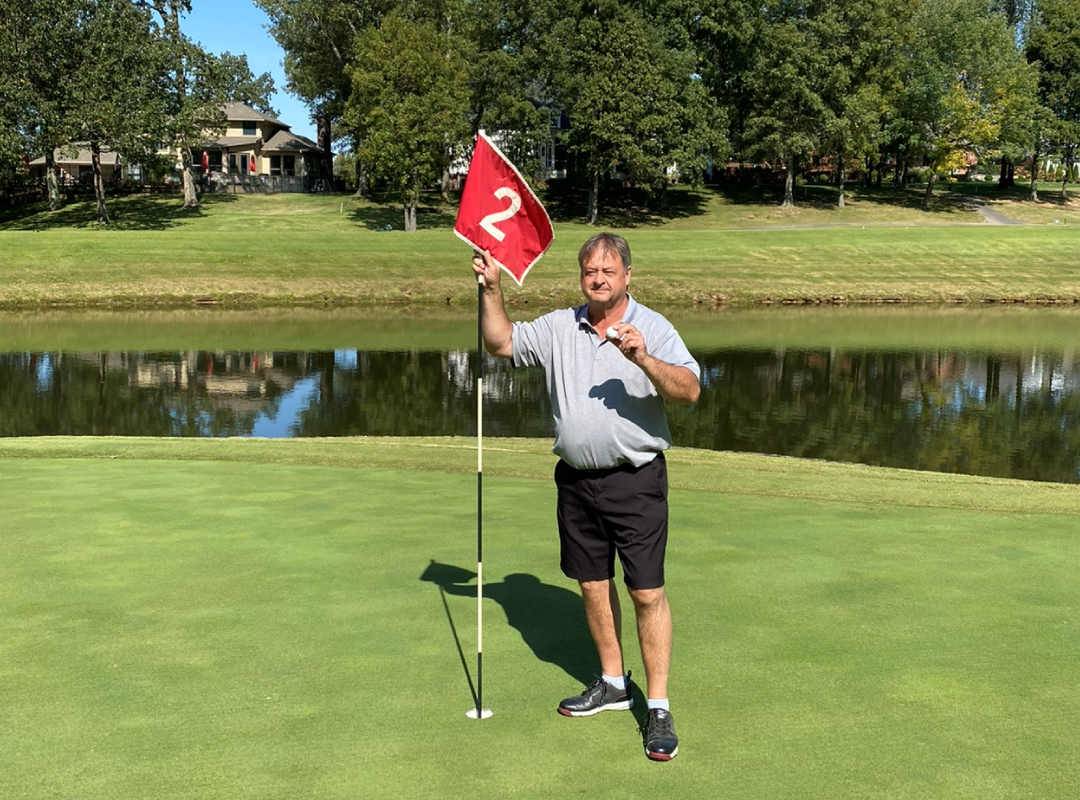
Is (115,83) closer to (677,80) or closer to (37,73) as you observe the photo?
(37,73)

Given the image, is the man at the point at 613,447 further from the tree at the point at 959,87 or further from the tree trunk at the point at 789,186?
the tree at the point at 959,87

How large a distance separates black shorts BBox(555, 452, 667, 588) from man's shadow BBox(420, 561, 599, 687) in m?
0.81

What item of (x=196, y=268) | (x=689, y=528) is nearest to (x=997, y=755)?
(x=689, y=528)

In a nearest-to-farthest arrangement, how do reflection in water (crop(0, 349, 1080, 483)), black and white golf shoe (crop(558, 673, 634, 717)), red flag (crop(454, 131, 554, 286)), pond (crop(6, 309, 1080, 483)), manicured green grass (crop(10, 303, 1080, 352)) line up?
black and white golf shoe (crop(558, 673, 634, 717)), red flag (crop(454, 131, 554, 286)), reflection in water (crop(0, 349, 1080, 483)), pond (crop(6, 309, 1080, 483)), manicured green grass (crop(10, 303, 1080, 352))

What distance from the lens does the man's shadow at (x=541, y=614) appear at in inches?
207

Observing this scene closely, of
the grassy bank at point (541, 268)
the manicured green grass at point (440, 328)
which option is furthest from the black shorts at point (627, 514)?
the grassy bank at point (541, 268)

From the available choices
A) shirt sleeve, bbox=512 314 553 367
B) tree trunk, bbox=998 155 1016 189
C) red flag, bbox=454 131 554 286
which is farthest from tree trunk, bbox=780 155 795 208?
shirt sleeve, bbox=512 314 553 367

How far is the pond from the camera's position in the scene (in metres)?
18.4

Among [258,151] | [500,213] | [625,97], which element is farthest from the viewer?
[258,151]

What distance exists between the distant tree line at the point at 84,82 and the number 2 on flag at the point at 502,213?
184 ft

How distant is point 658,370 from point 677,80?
216 feet

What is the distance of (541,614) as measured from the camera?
19.5ft

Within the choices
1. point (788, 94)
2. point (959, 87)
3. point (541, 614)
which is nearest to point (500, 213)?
point (541, 614)

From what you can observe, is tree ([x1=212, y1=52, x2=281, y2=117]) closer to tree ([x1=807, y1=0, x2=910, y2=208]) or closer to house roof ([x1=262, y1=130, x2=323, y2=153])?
house roof ([x1=262, y1=130, x2=323, y2=153])
